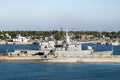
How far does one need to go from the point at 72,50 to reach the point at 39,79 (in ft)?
101

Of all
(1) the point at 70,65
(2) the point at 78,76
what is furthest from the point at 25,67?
(2) the point at 78,76

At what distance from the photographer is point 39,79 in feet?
237

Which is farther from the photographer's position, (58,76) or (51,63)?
(51,63)

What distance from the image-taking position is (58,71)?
3270 inches

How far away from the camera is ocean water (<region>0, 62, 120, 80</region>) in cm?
7488

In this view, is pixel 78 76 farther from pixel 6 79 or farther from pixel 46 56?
pixel 46 56

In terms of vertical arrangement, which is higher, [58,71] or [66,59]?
[66,59]

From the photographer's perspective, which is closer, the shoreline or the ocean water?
the ocean water

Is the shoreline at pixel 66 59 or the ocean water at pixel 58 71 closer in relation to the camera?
the ocean water at pixel 58 71

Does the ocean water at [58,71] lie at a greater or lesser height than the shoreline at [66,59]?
lesser

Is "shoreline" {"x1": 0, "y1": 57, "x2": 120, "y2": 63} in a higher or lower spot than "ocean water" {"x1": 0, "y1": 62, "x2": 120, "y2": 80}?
higher

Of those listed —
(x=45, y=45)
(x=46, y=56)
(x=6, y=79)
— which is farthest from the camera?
(x=45, y=45)

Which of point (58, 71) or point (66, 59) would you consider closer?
point (58, 71)

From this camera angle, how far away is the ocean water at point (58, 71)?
74.9 metres
